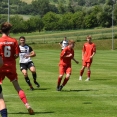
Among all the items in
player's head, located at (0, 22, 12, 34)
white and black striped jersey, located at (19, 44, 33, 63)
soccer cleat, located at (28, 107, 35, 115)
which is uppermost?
player's head, located at (0, 22, 12, 34)

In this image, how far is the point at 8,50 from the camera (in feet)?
42.9

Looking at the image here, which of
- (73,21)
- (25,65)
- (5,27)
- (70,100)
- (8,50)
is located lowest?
(70,100)

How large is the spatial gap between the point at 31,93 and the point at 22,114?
5.07 m

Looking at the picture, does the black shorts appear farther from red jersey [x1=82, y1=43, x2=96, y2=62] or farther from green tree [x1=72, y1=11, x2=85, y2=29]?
green tree [x1=72, y1=11, x2=85, y2=29]

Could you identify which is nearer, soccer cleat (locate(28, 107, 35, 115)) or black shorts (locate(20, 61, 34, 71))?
soccer cleat (locate(28, 107, 35, 115))

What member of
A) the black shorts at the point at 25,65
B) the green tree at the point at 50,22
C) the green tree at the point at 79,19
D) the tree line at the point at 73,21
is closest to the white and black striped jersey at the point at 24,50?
the black shorts at the point at 25,65

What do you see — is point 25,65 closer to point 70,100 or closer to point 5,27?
point 70,100

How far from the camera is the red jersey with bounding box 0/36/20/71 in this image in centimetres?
1299

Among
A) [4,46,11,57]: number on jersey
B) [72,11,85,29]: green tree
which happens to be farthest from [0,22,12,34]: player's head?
[72,11,85,29]: green tree

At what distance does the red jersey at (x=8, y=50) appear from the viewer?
1299 cm

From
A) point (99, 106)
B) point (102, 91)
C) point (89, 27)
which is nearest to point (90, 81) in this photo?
point (102, 91)

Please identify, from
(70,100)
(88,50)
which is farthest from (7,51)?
(88,50)

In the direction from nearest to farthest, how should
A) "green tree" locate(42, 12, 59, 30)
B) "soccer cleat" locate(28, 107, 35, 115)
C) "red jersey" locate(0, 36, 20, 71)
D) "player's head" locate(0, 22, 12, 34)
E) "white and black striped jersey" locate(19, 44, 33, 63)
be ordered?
"player's head" locate(0, 22, 12, 34) → "red jersey" locate(0, 36, 20, 71) → "soccer cleat" locate(28, 107, 35, 115) → "white and black striped jersey" locate(19, 44, 33, 63) → "green tree" locate(42, 12, 59, 30)

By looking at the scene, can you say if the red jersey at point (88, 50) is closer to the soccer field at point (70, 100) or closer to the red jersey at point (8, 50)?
the soccer field at point (70, 100)
